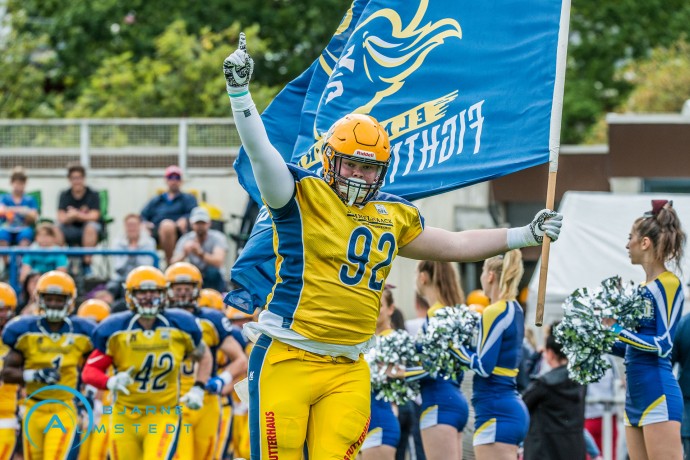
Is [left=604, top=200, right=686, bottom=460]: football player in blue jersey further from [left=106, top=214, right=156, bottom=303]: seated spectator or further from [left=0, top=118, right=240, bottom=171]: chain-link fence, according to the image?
[left=0, top=118, right=240, bottom=171]: chain-link fence

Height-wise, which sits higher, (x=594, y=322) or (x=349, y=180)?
(x=349, y=180)

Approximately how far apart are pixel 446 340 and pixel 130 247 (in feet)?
24.8

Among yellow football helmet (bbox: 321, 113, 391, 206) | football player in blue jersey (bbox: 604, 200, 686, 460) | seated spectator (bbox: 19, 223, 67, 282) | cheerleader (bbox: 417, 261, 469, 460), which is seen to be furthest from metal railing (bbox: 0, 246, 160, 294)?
yellow football helmet (bbox: 321, 113, 391, 206)

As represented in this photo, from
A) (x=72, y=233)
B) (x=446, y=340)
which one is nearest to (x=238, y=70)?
(x=446, y=340)

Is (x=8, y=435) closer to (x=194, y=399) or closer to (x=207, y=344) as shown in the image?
(x=207, y=344)

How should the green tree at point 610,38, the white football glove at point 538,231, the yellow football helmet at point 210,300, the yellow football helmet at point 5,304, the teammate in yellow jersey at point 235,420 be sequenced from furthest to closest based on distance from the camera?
the green tree at point 610,38 < the yellow football helmet at point 210,300 < the teammate in yellow jersey at point 235,420 < the yellow football helmet at point 5,304 < the white football glove at point 538,231

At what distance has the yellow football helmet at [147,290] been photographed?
34.2 feet

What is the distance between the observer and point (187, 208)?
16.8 meters

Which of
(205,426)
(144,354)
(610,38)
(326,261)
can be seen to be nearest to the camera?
(326,261)

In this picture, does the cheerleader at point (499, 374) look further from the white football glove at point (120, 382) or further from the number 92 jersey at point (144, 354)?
the white football glove at point (120, 382)

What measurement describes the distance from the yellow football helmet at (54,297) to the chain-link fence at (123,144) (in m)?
8.18

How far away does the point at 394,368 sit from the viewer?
32.4ft

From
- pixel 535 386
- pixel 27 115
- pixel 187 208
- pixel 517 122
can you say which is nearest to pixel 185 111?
pixel 27 115

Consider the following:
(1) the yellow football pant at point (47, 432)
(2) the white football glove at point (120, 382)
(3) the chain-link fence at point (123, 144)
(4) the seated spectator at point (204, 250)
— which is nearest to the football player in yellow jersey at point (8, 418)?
(1) the yellow football pant at point (47, 432)
